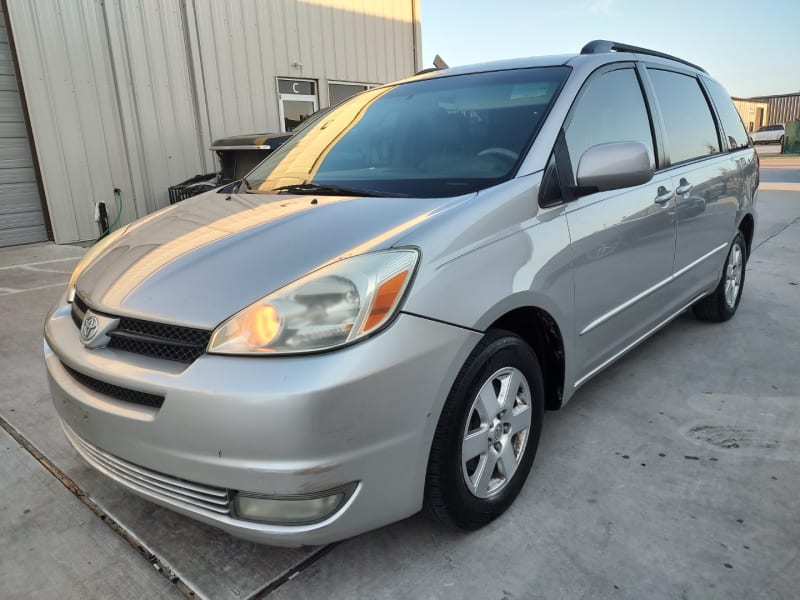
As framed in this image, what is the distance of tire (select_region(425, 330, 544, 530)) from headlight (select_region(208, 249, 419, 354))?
1.21ft

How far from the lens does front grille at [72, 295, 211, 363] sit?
1615mm

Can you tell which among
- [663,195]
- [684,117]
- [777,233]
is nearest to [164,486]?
[663,195]

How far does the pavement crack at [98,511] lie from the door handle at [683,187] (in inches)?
110

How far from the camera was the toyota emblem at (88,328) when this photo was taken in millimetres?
1829

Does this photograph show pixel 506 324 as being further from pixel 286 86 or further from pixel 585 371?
pixel 286 86

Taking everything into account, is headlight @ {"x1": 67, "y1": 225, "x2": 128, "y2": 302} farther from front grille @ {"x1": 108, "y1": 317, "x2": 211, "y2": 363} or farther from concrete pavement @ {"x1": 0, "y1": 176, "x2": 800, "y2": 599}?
concrete pavement @ {"x1": 0, "y1": 176, "x2": 800, "y2": 599}

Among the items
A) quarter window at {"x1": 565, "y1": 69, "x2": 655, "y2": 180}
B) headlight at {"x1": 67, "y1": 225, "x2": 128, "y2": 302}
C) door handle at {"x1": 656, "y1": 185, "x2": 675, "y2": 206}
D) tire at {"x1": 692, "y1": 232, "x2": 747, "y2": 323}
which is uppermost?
quarter window at {"x1": 565, "y1": 69, "x2": 655, "y2": 180}

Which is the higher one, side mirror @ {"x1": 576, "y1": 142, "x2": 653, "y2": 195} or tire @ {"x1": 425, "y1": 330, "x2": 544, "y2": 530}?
side mirror @ {"x1": 576, "y1": 142, "x2": 653, "y2": 195}

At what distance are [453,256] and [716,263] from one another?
2.71 meters

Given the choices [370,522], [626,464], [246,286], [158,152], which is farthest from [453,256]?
[158,152]

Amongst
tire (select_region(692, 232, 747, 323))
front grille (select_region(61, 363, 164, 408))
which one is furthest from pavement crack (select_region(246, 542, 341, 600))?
tire (select_region(692, 232, 747, 323))

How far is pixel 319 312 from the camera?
1.57m

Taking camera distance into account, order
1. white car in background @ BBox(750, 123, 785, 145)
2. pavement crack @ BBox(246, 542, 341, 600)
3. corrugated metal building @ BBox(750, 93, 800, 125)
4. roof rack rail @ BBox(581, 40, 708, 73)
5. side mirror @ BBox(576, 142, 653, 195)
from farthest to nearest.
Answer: corrugated metal building @ BBox(750, 93, 800, 125), white car in background @ BBox(750, 123, 785, 145), roof rack rail @ BBox(581, 40, 708, 73), side mirror @ BBox(576, 142, 653, 195), pavement crack @ BBox(246, 542, 341, 600)

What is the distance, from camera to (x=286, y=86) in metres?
10.2
